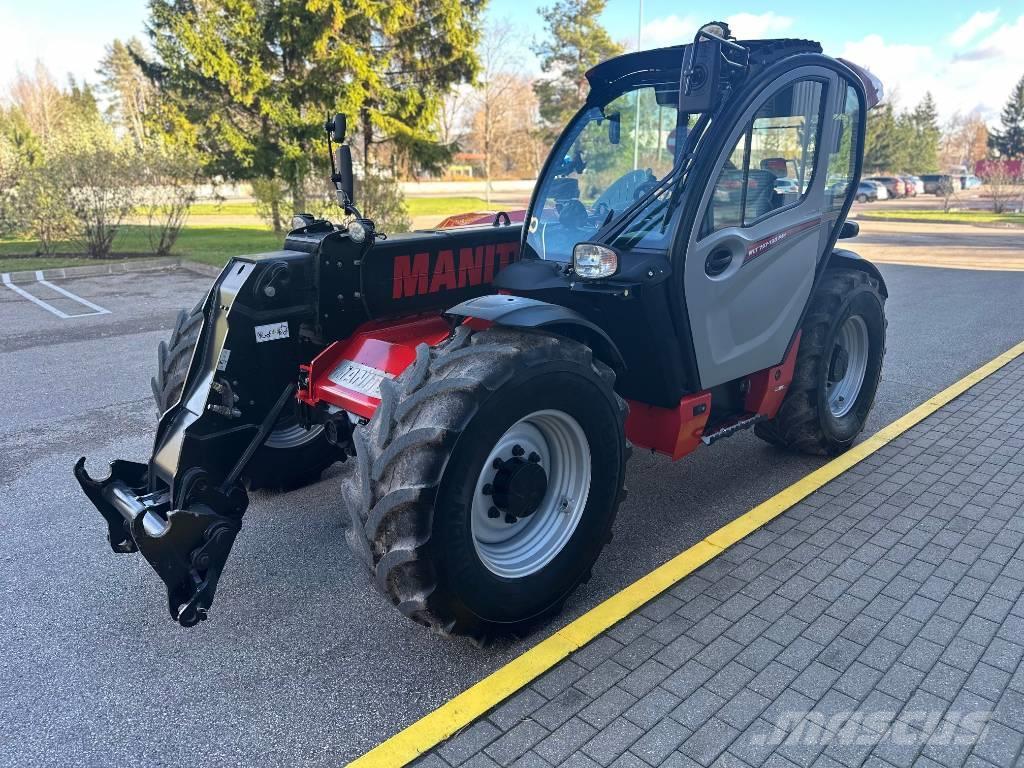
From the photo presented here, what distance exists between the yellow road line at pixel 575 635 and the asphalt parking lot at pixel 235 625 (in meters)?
0.07

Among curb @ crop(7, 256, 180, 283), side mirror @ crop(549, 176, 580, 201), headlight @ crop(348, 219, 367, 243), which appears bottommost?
curb @ crop(7, 256, 180, 283)

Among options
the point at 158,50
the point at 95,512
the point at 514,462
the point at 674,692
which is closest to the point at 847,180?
the point at 514,462

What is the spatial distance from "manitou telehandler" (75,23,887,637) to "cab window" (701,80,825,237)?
0.02 m

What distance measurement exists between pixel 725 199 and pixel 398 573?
2479mm

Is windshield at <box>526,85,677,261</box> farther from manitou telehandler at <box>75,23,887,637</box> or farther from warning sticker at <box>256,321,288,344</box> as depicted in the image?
warning sticker at <box>256,321,288,344</box>

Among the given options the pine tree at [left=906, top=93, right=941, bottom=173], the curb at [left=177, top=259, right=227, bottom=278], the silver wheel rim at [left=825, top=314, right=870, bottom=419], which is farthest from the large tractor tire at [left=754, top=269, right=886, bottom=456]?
the pine tree at [left=906, top=93, right=941, bottom=173]

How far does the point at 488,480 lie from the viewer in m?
3.06

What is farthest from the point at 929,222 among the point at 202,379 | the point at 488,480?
the point at 202,379

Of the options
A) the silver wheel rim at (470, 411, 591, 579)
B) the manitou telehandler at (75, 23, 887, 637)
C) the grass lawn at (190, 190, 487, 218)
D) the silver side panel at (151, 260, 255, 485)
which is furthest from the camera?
the grass lawn at (190, 190, 487, 218)

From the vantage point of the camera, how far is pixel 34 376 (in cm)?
743

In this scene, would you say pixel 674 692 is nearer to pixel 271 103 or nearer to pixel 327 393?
pixel 327 393

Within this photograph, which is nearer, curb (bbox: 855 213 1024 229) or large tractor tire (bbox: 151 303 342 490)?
large tractor tire (bbox: 151 303 342 490)

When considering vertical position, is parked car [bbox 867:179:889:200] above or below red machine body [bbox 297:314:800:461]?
A: above

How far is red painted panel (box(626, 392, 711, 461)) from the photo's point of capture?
378 cm
